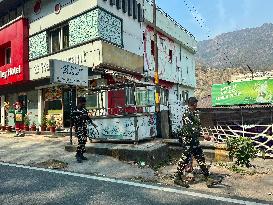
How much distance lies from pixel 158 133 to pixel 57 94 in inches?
346

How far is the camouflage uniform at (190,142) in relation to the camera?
664 cm

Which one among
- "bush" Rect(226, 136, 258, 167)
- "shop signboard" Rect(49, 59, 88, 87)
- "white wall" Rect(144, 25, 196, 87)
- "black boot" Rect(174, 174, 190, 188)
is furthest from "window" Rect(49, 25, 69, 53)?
"black boot" Rect(174, 174, 190, 188)

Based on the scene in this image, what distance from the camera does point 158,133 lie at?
502 inches

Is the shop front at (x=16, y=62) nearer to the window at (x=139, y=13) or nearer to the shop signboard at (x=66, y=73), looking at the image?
the window at (x=139, y=13)

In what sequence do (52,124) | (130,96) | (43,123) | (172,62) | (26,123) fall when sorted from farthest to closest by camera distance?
(172,62), (26,123), (43,123), (52,124), (130,96)

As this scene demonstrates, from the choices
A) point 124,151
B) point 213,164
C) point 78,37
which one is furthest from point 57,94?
point 213,164

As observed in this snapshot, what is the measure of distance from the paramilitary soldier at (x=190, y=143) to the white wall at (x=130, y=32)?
36.4 feet

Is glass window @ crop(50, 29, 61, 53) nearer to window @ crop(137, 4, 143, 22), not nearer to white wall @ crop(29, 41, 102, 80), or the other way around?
white wall @ crop(29, 41, 102, 80)

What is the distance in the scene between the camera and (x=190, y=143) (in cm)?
671

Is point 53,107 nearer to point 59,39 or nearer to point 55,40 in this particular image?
point 55,40

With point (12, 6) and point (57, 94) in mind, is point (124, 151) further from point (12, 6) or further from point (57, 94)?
point (12, 6)

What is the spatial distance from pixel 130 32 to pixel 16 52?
781 centimetres

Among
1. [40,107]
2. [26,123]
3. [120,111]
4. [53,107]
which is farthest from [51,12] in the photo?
[120,111]

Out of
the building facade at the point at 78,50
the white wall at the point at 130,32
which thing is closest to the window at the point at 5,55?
the building facade at the point at 78,50
